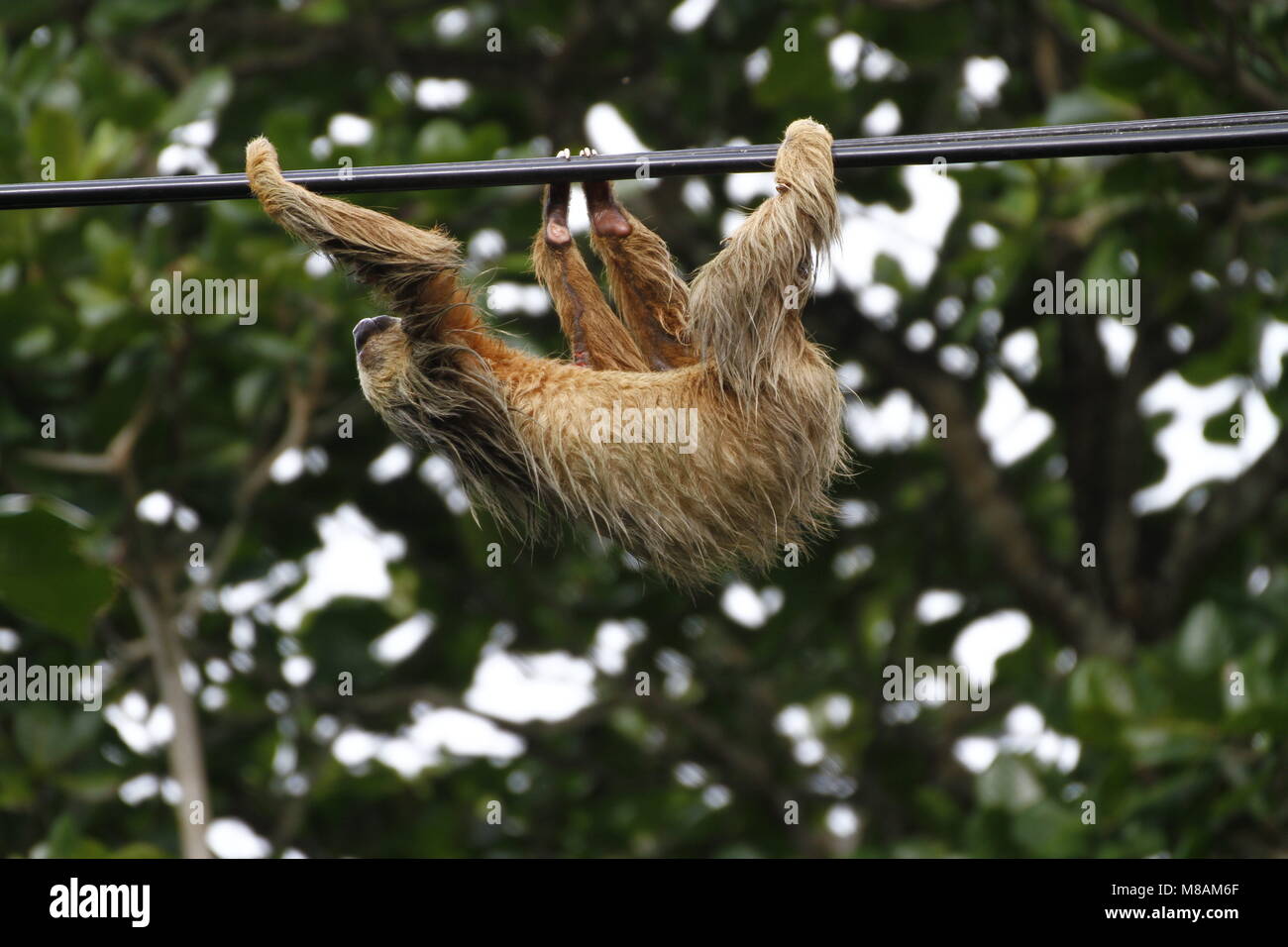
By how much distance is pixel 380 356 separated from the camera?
6.64 metres

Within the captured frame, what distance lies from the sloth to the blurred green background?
3300 millimetres

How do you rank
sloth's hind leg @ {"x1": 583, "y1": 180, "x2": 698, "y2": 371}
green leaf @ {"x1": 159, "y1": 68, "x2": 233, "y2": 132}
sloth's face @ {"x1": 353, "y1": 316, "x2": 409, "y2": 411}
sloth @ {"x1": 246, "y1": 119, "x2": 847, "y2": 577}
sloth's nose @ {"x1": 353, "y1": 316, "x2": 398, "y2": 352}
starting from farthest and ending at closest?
1. green leaf @ {"x1": 159, "y1": 68, "x2": 233, "y2": 132}
2. sloth's hind leg @ {"x1": 583, "y1": 180, "x2": 698, "y2": 371}
3. sloth's nose @ {"x1": 353, "y1": 316, "x2": 398, "y2": 352}
4. sloth's face @ {"x1": 353, "y1": 316, "x2": 409, "y2": 411}
5. sloth @ {"x1": 246, "y1": 119, "x2": 847, "y2": 577}

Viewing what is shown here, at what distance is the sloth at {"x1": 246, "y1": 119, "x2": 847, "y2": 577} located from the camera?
603 centimetres

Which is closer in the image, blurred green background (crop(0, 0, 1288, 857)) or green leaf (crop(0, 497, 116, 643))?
green leaf (crop(0, 497, 116, 643))

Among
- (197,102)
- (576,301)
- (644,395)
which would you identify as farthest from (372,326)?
(197,102)

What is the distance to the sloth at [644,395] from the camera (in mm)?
6027

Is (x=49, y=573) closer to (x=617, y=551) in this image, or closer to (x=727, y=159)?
(x=727, y=159)

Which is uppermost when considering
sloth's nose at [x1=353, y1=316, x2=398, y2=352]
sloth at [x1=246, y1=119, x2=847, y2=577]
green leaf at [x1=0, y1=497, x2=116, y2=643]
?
sloth's nose at [x1=353, y1=316, x2=398, y2=352]

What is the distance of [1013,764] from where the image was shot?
9.84 meters

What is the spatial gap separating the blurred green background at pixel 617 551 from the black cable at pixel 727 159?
3853mm

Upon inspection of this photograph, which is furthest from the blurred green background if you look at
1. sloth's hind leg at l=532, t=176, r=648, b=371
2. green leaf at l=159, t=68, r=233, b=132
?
sloth's hind leg at l=532, t=176, r=648, b=371

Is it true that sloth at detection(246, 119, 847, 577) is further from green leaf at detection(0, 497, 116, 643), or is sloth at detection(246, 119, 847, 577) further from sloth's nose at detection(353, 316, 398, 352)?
green leaf at detection(0, 497, 116, 643)

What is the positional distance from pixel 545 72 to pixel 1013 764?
629 cm
